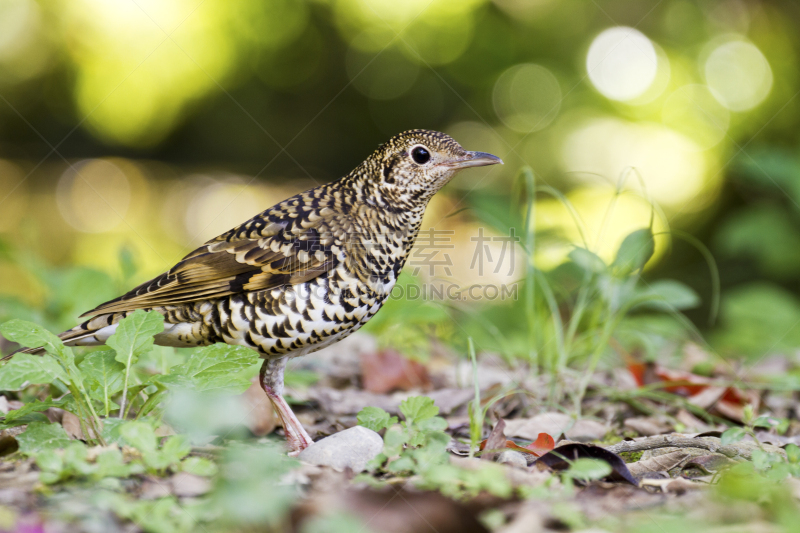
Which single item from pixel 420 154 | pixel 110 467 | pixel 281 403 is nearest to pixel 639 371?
pixel 420 154

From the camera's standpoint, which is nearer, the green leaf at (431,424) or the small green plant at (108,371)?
the small green plant at (108,371)

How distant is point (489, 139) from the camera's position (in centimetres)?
998

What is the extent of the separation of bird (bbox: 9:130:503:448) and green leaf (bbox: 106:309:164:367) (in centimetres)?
61

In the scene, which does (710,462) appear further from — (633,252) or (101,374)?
(101,374)

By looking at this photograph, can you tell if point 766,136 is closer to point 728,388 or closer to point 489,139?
point 489,139

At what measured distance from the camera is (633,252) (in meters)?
3.55

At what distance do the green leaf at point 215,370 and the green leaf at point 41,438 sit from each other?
409 mm

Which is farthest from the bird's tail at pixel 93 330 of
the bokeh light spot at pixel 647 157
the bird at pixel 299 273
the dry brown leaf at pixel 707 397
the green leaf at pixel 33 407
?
the bokeh light spot at pixel 647 157

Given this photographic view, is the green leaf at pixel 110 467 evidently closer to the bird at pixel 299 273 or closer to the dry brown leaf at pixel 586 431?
the bird at pixel 299 273

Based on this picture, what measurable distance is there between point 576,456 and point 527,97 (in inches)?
312

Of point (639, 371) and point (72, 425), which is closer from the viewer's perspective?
point (72, 425)

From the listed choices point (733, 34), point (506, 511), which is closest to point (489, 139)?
point (733, 34)

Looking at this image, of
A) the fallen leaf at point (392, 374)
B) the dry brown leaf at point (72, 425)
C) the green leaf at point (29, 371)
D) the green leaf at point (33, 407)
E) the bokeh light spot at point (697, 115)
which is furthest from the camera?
the bokeh light spot at point (697, 115)

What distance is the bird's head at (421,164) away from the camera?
3.19 m
